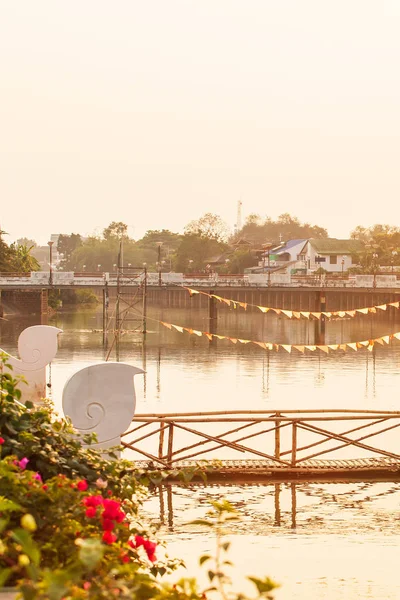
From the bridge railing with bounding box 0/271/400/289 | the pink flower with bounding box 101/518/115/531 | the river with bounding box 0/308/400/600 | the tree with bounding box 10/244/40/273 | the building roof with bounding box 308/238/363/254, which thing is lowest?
the river with bounding box 0/308/400/600

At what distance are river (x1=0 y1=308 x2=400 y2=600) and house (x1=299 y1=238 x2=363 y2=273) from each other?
43.5 m

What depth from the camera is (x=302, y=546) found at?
11984 millimetres

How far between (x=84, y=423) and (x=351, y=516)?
20.6ft

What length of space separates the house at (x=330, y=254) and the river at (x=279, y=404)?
4353 cm

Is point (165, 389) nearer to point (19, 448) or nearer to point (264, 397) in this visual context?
point (264, 397)

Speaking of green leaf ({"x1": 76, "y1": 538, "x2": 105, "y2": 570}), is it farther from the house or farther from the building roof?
the building roof

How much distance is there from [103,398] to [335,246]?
125 metres

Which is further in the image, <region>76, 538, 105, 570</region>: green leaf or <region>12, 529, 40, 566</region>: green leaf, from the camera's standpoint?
<region>12, 529, 40, 566</region>: green leaf

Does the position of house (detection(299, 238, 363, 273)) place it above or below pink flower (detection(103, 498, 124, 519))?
above

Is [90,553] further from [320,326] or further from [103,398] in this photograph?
[320,326]

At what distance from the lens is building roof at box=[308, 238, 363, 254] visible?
130 m

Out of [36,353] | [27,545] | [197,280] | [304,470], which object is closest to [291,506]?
[304,470]

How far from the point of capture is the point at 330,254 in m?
130

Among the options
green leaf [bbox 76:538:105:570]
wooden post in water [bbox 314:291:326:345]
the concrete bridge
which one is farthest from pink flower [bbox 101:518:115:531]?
the concrete bridge
